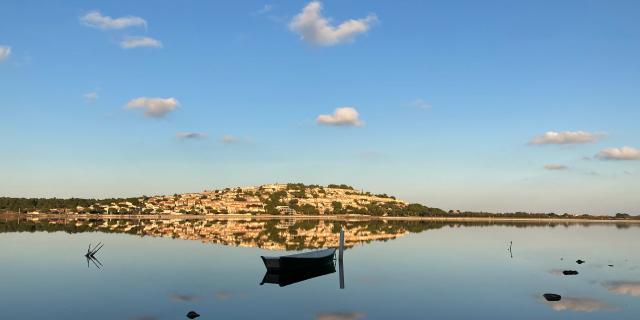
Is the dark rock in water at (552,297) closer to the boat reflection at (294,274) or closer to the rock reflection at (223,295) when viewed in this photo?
the boat reflection at (294,274)

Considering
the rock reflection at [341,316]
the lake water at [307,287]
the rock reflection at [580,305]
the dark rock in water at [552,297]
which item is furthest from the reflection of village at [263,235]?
the rock reflection at [341,316]

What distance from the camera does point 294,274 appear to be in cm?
4969

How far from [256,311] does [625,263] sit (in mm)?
57677

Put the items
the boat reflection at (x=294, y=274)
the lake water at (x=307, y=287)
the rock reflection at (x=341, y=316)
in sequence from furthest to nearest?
the boat reflection at (x=294, y=274), the lake water at (x=307, y=287), the rock reflection at (x=341, y=316)

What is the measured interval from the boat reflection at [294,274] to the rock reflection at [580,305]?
20720mm

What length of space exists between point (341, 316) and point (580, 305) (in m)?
18.2

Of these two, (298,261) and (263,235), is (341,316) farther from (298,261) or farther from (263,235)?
(263,235)

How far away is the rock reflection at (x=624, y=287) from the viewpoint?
43.6 m

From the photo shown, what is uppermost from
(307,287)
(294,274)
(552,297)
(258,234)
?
(258,234)

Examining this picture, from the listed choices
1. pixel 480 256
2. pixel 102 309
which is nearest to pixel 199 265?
pixel 102 309

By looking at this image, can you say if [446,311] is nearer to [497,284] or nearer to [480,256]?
[497,284]

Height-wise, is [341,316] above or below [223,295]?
below

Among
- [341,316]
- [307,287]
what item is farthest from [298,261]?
[341,316]

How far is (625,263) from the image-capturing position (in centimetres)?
6888
